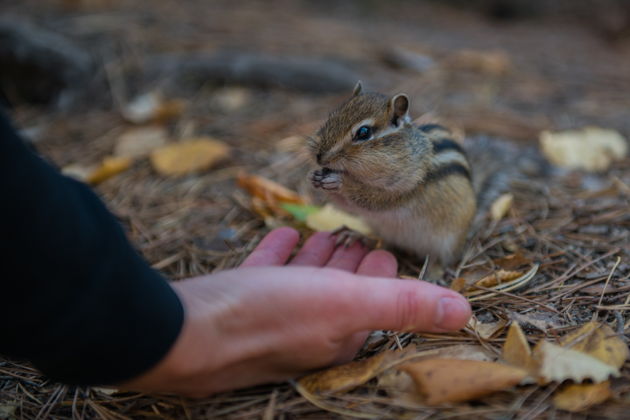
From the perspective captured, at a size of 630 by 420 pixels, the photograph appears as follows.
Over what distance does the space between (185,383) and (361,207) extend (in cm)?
106

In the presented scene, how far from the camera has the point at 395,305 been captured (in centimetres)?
142

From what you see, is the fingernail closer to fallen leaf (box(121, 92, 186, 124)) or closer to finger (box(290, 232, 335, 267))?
finger (box(290, 232, 335, 267))

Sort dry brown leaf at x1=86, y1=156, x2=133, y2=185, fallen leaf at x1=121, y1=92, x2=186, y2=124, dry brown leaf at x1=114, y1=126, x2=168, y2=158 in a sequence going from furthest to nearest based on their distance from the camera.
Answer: fallen leaf at x1=121, y1=92, x2=186, y2=124
dry brown leaf at x1=114, y1=126, x2=168, y2=158
dry brown leaf at x1=86, y1=156, x2=133, y2=185

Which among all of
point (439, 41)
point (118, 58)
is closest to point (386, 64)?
point (439, 41)

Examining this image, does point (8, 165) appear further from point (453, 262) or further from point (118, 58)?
point (118, 58)

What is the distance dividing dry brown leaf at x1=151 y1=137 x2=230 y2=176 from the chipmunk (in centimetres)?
108

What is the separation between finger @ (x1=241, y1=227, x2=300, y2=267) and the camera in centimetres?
197

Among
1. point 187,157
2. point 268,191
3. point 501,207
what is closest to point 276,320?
point 268,191

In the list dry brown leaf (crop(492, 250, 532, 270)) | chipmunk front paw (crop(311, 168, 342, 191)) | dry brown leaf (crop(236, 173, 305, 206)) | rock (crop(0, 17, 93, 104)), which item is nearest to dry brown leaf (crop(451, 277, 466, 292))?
dry brown leaf (crop(492, 250, 532, 270))

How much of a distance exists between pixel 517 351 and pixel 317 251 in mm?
866

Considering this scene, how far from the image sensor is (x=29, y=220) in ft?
3.70

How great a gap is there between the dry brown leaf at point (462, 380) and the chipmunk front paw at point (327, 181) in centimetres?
87

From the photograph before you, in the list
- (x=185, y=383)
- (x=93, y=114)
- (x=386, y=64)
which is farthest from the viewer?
(x=386, y=64)

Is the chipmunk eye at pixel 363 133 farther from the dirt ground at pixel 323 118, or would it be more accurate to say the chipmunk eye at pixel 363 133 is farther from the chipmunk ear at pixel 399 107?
the dirt ground at pixel 323 118
